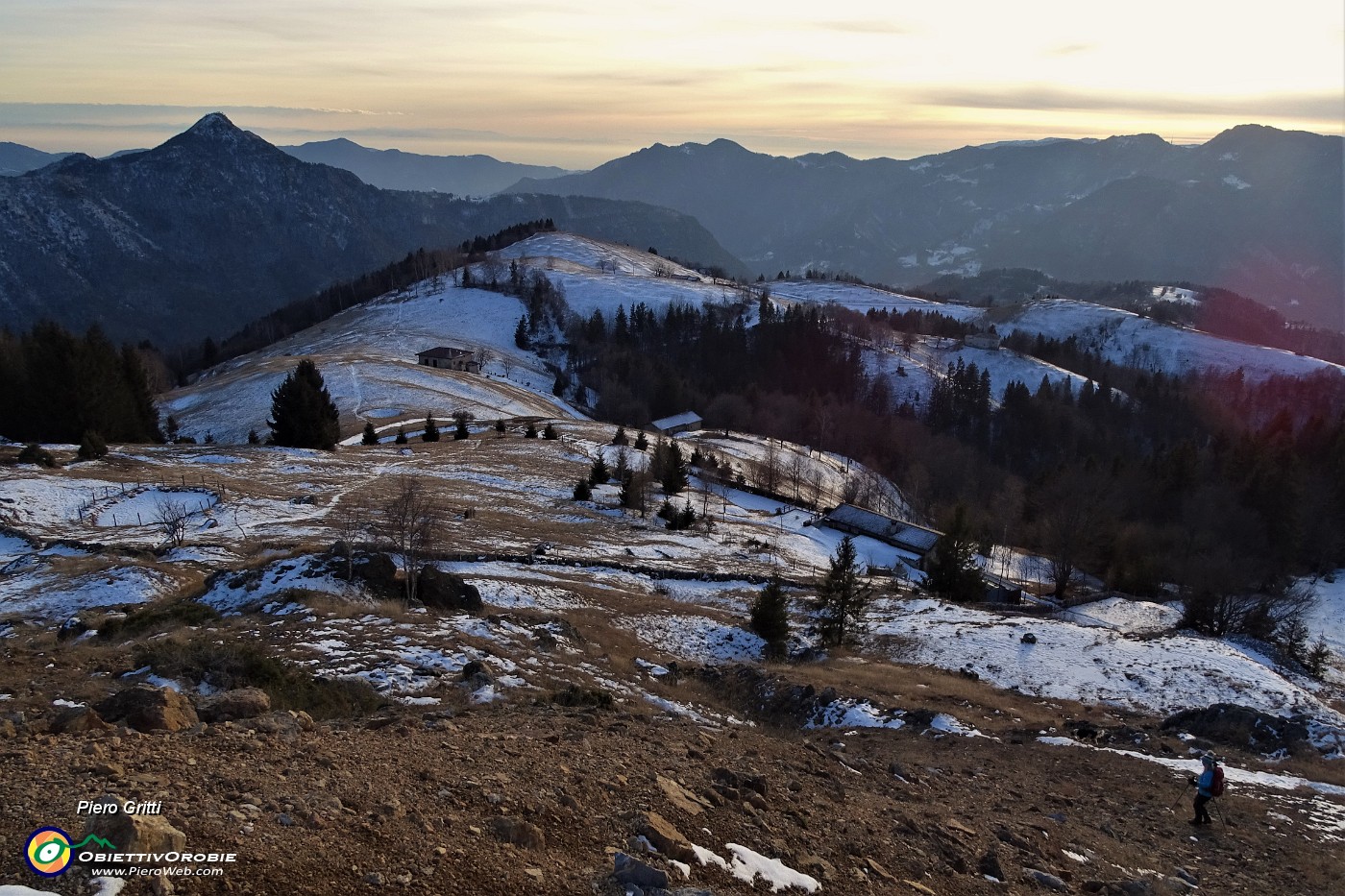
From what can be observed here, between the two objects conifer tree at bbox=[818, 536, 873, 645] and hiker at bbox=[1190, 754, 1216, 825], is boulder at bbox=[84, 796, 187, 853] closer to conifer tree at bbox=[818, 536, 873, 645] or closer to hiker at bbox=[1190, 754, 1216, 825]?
hiker at bbox=[1190, 754, 1216, 825]

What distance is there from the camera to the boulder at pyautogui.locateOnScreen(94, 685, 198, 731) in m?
9.94

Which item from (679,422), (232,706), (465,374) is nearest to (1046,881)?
(232,706)

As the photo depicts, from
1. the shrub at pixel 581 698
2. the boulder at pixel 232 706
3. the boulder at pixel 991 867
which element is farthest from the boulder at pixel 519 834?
the shrub at pixel 581 698

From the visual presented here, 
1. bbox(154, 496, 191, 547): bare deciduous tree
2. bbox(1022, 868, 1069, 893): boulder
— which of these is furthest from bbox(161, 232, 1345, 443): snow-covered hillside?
bbox(1022, 868, 1069, 893): boulder

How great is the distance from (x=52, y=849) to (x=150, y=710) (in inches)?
166

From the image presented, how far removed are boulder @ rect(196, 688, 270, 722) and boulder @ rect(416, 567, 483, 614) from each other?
1026 centimetres

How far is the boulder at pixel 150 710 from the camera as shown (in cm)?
994

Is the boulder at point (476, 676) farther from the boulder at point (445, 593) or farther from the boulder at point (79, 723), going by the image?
the boulder at point (79, 723)

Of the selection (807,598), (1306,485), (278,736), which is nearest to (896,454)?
(1306,485)

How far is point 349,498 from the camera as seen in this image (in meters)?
39.6

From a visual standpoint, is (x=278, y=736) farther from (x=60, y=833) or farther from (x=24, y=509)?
(x=24, y=509)

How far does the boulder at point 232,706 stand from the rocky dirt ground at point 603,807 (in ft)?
2.10

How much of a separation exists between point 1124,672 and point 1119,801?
1164 centimetres

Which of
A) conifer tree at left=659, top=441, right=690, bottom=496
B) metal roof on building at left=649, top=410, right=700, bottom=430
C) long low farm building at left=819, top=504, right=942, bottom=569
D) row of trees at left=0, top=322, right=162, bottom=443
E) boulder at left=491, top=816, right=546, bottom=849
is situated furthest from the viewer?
metal roof on building at left=649, top=410, right=700, bottom=430
